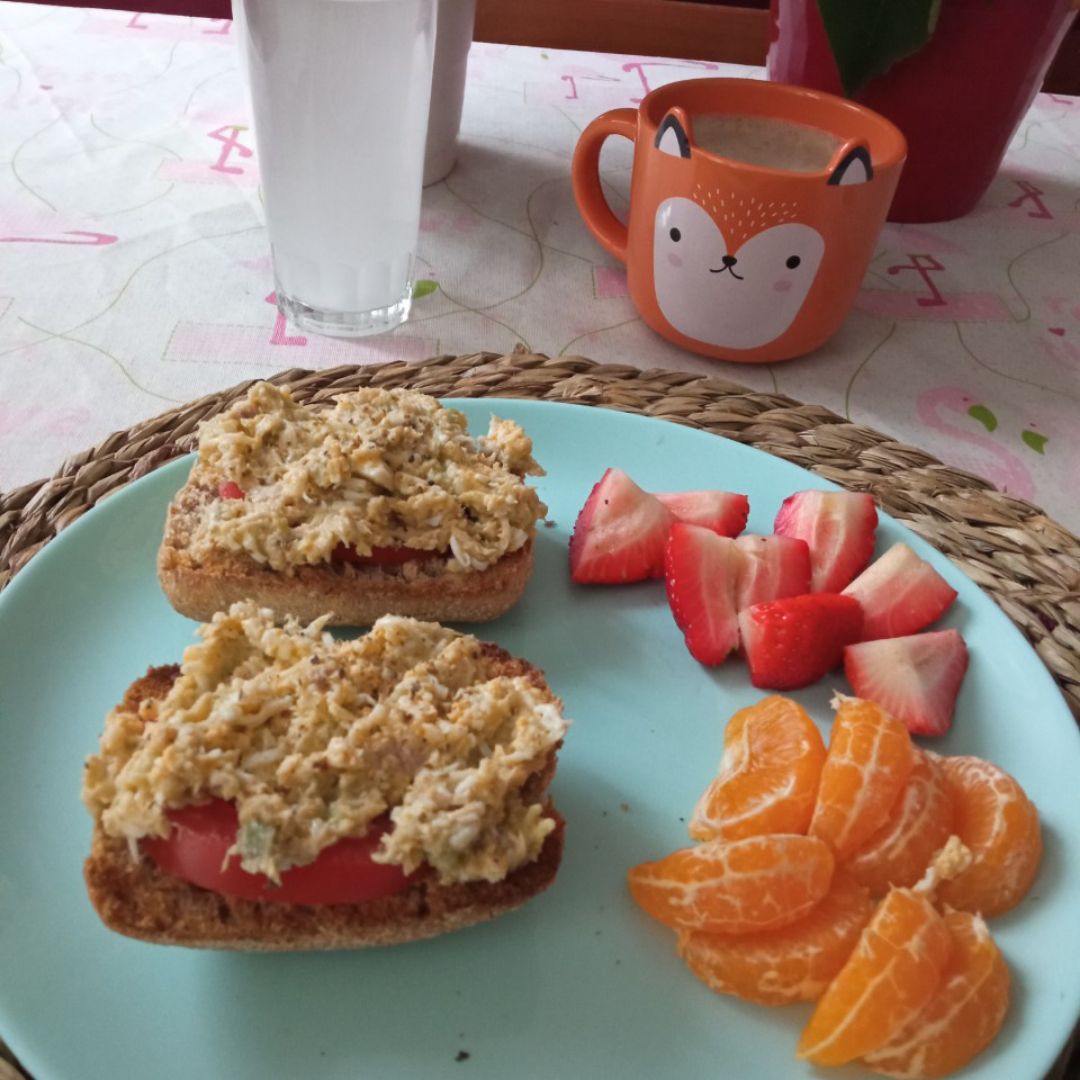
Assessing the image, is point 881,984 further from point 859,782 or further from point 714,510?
point 714,510

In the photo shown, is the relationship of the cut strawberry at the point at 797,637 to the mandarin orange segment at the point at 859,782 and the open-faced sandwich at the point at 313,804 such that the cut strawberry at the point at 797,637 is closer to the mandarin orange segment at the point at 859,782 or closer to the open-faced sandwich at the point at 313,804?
the mandarin orange segment at the point at 859,782

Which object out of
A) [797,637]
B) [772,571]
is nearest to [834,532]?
[772,571]

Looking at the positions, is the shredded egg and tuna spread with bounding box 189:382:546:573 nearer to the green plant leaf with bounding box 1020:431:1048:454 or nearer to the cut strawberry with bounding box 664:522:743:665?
the cut strawberry with bounding box 664:522:743:665

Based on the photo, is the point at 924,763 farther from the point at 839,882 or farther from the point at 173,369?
the point at 173,369

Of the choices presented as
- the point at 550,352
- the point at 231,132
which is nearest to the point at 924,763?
the point at 550,352

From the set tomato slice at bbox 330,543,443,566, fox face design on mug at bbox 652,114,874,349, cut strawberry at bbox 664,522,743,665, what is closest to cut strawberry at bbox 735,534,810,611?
cut strawberry at bbox 664,522,743,665

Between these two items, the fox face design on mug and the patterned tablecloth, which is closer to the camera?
the fox face design on mug

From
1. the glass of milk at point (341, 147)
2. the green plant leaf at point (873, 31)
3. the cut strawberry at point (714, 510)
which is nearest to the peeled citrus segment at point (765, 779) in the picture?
the cut strawberry at point (714, 510)
